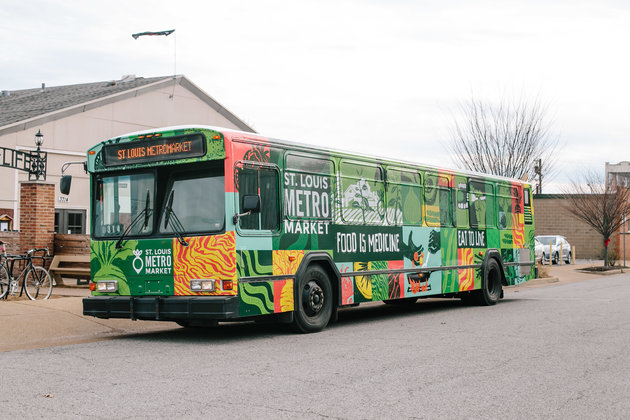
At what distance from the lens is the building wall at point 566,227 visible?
1989 inches

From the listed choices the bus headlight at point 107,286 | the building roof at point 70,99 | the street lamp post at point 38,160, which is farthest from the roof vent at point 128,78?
the bus headlight at point 107,286

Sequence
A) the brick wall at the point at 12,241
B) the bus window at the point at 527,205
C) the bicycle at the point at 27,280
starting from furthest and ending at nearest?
the bus window at the point at 527,205 < the brick wall at the point at 12,241 < the bicycle at the point at 27,280

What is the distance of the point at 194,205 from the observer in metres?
10.2

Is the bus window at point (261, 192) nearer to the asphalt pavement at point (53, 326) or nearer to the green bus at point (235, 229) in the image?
the green bus at point (235, 229)

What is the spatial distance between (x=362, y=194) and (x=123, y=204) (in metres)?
3.94

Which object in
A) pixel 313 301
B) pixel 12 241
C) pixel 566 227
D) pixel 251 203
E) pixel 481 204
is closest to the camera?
pixel 251 203

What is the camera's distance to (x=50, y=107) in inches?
1232

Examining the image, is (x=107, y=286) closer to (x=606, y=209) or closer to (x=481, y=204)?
(x=481, y=204)

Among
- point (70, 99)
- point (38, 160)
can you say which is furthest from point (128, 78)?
point (38, 160)

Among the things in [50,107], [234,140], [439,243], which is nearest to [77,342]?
[234,140]

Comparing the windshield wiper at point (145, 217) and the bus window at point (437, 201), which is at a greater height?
the bus window at point (437, 201)

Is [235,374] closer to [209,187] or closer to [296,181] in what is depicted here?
[209,187]

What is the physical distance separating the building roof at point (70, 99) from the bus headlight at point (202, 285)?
Result: 20.7 meters

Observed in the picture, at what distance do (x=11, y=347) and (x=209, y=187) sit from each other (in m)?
3.27
